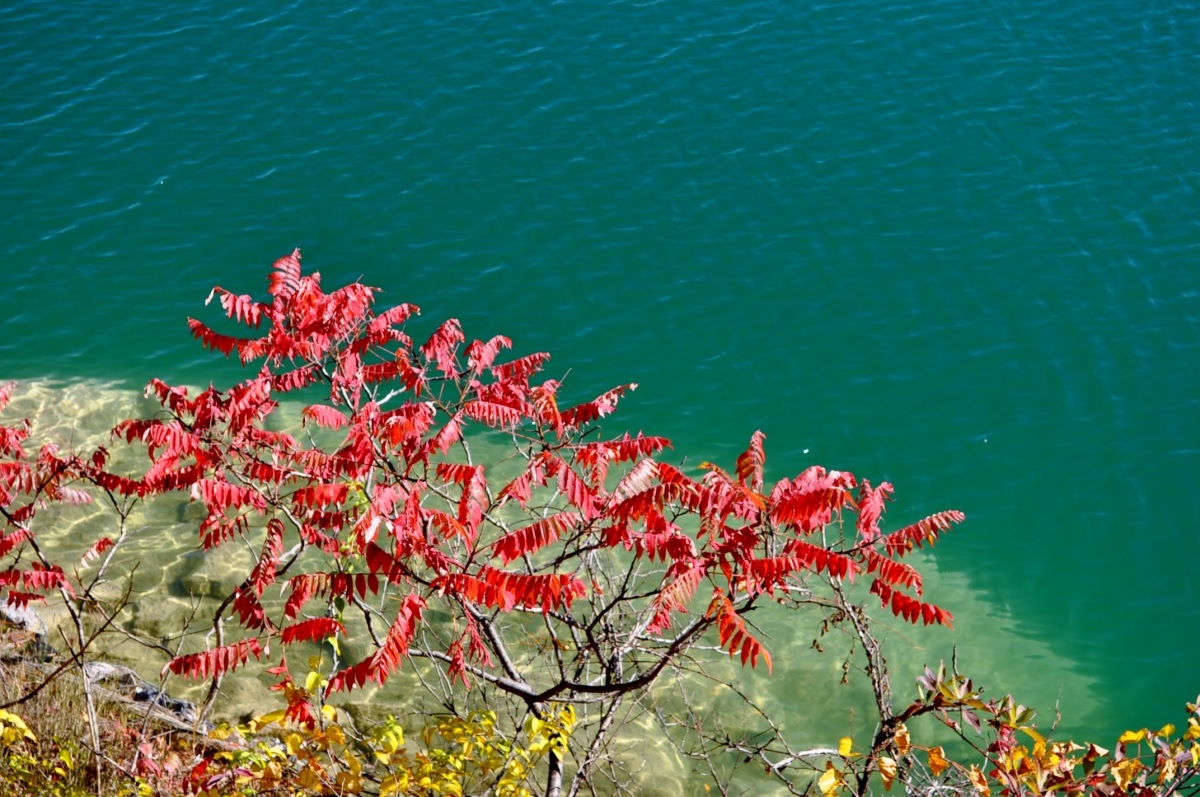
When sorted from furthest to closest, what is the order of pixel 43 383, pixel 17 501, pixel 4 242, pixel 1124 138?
1. pixel 1124 138
2. pixel 4 242
3. pixel 43 383
4. pixel 17 501

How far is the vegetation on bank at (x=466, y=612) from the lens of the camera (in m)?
6.49

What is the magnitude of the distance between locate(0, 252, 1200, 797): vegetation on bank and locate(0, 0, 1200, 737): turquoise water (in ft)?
9.75

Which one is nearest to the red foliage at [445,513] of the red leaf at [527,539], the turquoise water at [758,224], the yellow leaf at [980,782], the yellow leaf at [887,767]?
the red leaf at [527,539]

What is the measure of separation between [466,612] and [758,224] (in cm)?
1426

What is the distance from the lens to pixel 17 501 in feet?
47.4

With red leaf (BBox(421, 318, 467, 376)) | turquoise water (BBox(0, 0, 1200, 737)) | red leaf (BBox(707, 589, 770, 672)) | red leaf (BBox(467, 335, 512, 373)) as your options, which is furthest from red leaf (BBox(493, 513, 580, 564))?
turquoise water (BBox(0, 0, 1200, 737))

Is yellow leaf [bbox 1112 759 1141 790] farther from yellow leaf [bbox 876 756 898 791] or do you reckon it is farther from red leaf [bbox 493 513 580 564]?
red leaf [bbox 493 513 580 564]

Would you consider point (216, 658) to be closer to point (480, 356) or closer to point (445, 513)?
point (445, 513)

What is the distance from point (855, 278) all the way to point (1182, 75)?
9.89 meters

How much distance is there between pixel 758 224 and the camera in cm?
1994

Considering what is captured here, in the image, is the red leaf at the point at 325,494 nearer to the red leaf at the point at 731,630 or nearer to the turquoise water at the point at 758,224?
the red leaf at the point at 731,630

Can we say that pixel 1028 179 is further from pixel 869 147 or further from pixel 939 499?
pixel 939 499

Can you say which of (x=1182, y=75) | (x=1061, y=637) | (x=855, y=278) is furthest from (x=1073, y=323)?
(x=1182, y=75)

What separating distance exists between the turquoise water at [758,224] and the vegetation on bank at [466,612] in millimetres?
2971
